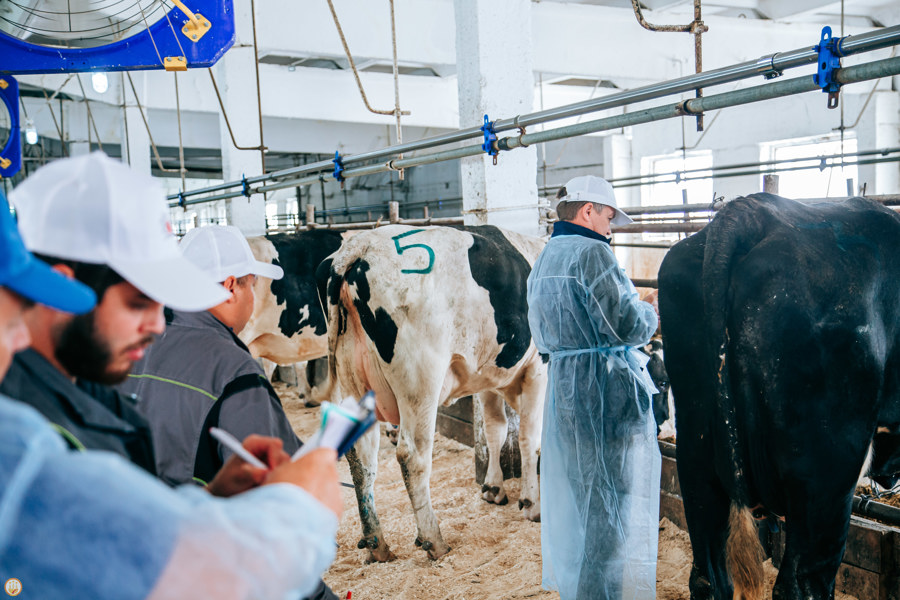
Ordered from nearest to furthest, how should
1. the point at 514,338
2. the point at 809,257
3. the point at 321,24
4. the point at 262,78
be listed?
the point at 809,257 < the point at 514,338 < the point at 321,24 < the point at 262,78

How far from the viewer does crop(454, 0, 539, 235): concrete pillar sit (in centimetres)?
576

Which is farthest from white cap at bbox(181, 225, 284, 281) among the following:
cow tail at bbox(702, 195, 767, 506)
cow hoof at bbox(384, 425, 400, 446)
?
cow hoof at bbox(384, 425, 400, 446)

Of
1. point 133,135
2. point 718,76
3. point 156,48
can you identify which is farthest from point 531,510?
point 133,135

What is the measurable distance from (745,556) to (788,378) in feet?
2.01

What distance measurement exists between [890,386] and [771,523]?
718mm

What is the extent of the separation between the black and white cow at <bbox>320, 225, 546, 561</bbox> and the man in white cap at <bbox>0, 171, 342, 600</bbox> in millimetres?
3255

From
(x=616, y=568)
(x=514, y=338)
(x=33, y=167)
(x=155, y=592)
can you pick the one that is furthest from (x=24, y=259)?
(x=33, y=167)

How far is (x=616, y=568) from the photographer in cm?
331

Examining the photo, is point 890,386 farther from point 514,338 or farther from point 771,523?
point 514,338

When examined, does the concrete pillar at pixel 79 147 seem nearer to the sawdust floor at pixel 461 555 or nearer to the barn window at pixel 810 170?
the sawdust floor at pixel 461 555

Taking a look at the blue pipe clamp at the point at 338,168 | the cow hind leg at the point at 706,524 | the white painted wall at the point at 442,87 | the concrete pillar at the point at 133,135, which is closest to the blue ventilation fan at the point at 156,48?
the blue pipe clamp at the point at 338,168

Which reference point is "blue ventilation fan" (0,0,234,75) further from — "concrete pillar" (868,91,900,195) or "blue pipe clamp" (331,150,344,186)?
"concrete pillar" (868,91,900,195)

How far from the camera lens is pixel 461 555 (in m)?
4.26

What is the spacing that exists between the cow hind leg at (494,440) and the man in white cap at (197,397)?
330 cm
